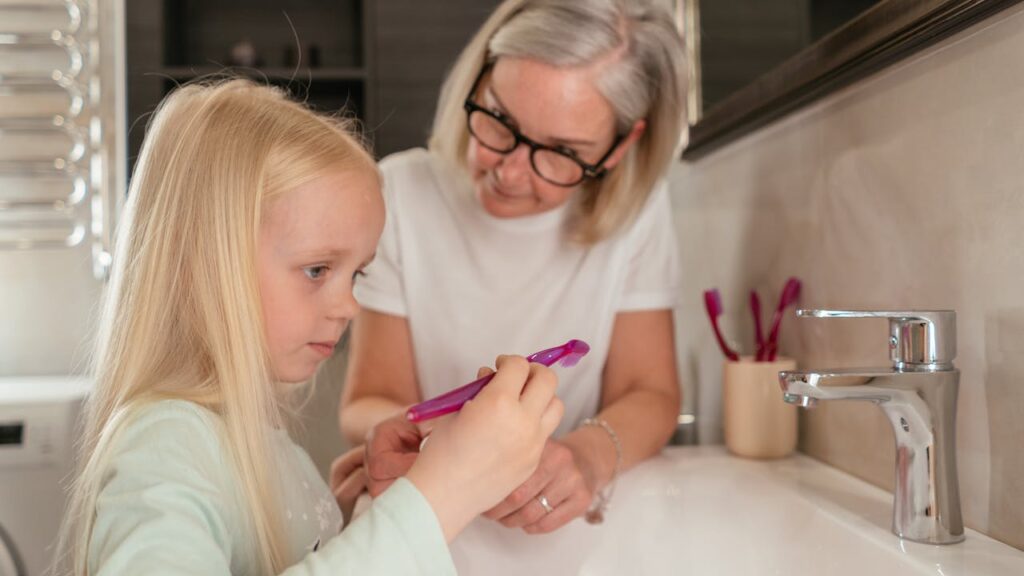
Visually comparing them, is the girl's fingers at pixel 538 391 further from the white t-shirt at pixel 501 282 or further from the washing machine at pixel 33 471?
the washing machine at pixel 33 471

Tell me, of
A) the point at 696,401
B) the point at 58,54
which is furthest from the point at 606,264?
the point at 58,54

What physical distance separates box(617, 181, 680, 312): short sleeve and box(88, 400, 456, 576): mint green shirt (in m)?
0.73

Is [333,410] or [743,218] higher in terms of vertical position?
[743,218]

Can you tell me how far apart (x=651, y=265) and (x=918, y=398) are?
59cm

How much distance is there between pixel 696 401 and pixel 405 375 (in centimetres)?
61

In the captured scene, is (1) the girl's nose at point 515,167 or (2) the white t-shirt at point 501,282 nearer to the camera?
(1) the girl's nose at point 515,167

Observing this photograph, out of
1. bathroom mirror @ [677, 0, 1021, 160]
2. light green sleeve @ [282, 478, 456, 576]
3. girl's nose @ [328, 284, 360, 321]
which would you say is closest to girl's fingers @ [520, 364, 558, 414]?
light green sleeve @ [282, 478, 456, 576]

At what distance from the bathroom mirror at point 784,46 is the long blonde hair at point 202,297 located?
567 millimetres

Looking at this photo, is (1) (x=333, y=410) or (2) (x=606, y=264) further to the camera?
(1) (x=333, y=410)

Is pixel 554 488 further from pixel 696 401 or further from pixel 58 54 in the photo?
pixel 58 54

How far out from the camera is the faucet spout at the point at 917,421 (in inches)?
29.4

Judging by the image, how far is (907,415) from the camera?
760 millimetres

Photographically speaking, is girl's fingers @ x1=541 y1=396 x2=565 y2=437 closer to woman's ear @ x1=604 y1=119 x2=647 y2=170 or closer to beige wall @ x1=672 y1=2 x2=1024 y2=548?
beige wall @ x1=672 y1=2 x2=1024 y2=548

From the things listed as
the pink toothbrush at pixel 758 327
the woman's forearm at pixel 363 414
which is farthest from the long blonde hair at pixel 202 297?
the pink toothbrush at pixel 758 327
